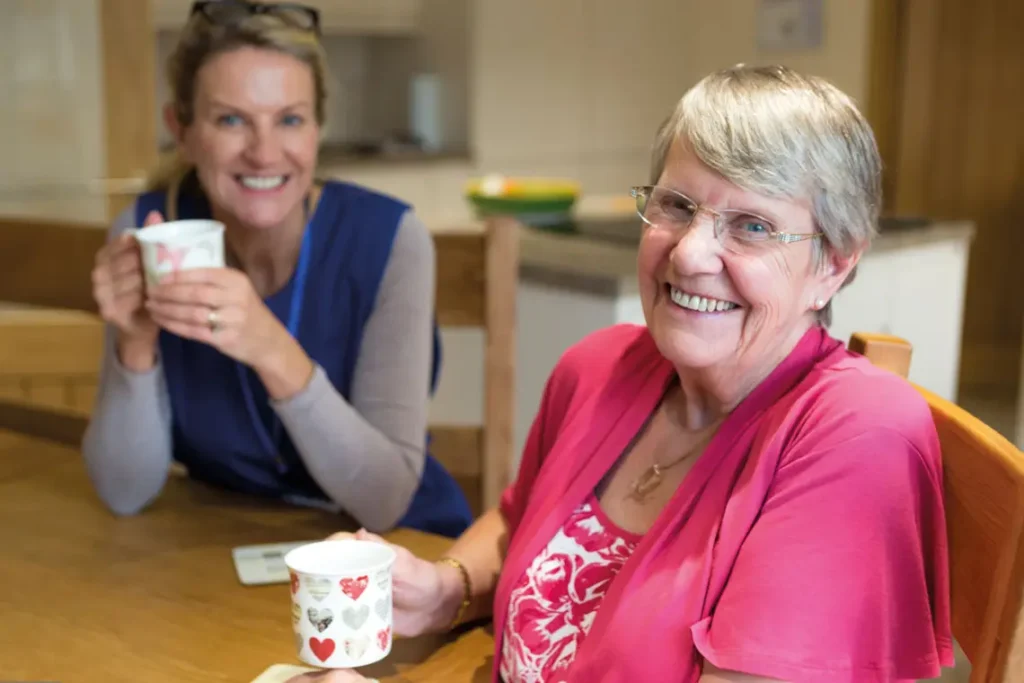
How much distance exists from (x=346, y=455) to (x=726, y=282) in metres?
0.63

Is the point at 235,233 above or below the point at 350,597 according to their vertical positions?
above

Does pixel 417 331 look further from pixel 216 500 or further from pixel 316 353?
pixel 216 500

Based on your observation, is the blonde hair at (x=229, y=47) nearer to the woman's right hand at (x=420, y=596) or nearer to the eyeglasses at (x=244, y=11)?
the eyeglasses at (x=244, y=11)

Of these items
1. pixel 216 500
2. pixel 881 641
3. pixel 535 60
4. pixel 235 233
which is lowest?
pixel 216 500

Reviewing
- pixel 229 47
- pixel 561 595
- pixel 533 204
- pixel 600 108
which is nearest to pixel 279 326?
pixel 229 47

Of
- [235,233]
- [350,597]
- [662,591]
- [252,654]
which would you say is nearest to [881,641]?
[662,591]

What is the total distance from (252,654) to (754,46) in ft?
14.6

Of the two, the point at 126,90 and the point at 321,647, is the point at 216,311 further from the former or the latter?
the point at 126,90

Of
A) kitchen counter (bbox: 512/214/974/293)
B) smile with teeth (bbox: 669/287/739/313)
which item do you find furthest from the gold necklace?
kitchen counter (bbox: 512/214/974/293)

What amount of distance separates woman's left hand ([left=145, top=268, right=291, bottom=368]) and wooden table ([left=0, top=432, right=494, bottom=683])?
25 centimetres

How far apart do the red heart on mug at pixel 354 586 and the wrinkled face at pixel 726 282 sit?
0.34m

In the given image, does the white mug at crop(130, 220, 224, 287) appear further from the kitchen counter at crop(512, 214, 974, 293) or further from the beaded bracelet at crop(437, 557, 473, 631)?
the kitchen counter at crop(512, 214, 974, 293)

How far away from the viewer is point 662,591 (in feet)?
2.99

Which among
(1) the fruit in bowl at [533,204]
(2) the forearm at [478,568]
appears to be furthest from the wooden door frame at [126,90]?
(2) the forearm at [478,568]
